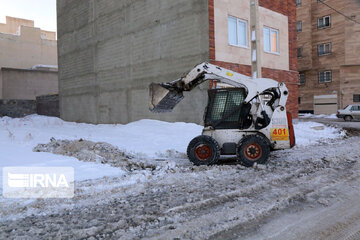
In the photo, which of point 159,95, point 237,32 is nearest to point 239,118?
point 159,95

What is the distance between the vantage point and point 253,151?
798 cm

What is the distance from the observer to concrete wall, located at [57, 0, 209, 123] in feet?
53.1

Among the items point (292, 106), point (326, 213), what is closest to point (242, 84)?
point (326, 213)

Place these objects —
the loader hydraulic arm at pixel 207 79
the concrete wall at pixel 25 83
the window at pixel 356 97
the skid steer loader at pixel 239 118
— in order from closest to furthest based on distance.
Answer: the skid steer loader at pixel 239 118 → the loader hydraulic arm at pixel 207 79 → the concrete wall at pixel 25 83 → the window at pixel 356 97

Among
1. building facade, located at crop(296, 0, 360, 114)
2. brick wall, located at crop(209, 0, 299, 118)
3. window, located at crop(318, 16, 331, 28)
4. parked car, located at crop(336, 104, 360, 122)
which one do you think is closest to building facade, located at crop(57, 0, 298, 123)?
brick wall, located at crop(209, 0, 299, 118)

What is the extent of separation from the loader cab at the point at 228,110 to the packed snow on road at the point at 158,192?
4.01ft

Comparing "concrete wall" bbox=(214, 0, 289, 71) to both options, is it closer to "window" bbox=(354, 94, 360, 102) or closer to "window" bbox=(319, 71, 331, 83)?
"window" bbox=(354, 94, 360, 102)

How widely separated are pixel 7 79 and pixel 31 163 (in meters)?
31.0

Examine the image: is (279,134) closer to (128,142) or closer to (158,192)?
(158,192)

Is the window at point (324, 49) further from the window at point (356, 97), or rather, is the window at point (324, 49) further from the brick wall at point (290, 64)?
the brick wall at point (290, 64)

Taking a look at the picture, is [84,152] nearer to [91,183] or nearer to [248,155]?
[91,183]

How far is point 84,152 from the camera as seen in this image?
356 inches

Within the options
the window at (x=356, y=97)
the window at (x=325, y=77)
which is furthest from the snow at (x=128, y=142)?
the window at (x=325, y=77)

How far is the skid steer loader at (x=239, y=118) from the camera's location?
8070 millimetres
